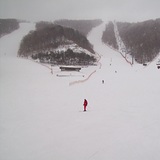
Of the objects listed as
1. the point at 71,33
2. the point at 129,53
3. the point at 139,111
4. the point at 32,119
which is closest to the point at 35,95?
the point at 32,119

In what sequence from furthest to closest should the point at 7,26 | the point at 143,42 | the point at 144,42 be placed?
the point at 7,26 → the point at 143,42 → the point at 144,42

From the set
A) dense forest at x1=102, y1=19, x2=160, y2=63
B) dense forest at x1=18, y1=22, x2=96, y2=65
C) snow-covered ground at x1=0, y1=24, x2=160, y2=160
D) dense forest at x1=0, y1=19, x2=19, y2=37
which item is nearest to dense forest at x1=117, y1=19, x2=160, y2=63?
dense forest at x1=102, y1=19, x2=160, y2=63

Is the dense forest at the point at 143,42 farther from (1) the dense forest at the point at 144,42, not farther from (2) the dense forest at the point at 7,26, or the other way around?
(2) the dense forest at the point at 7,26

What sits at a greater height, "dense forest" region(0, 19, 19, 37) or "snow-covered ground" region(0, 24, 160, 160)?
"dense forest" region(0, 19, 19, 37)

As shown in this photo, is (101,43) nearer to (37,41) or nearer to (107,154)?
(37,41)

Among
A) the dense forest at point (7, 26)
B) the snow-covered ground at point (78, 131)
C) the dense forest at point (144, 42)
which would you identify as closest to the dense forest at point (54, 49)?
the dense forest at point (144, 42)

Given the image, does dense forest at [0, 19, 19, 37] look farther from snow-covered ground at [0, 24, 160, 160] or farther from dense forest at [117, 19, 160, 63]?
snow-covered ground at [0, 24, 160, 160]

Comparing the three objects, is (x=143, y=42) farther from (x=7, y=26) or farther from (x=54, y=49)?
(x=7, y=26)

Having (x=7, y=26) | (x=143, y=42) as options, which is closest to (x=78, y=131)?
(x=143, y=42)

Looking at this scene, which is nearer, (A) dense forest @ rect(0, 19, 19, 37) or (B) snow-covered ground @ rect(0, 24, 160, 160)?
→ (B) snow-covered ground @ rect(0, 24, 160, 160)
